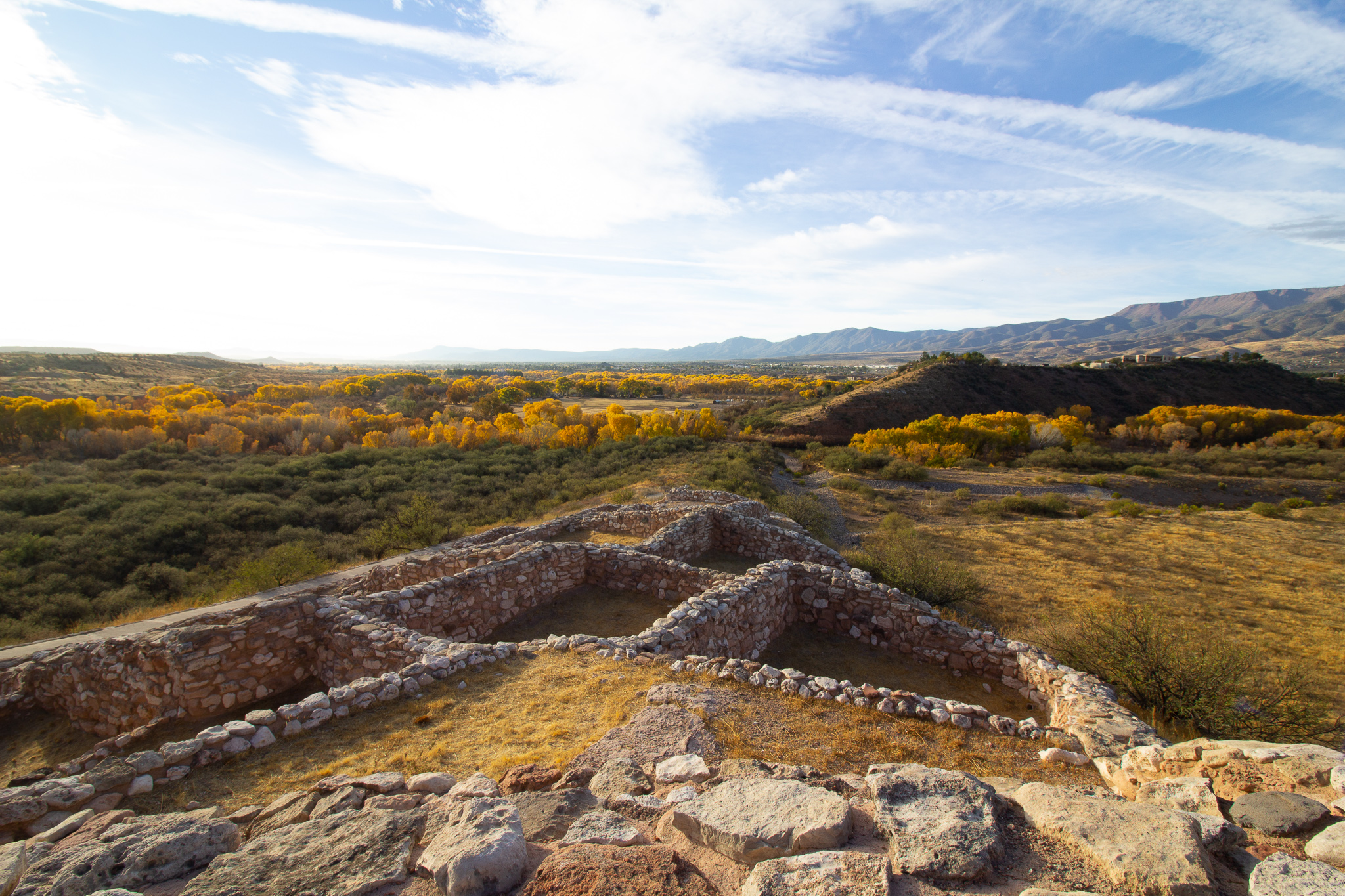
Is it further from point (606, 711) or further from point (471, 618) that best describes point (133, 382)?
point (606, 711)

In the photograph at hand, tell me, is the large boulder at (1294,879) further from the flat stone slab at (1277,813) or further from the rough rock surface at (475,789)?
the rough rock surface at (475,789)

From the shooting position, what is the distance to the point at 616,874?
2.67 metres

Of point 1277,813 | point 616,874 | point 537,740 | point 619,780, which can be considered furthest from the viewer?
point 537,740

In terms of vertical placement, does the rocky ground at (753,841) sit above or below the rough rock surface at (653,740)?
above

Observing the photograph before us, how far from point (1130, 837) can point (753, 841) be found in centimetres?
197

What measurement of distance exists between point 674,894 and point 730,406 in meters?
57.1

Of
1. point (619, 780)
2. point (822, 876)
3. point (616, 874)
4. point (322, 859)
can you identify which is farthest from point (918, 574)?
point (322, 859)

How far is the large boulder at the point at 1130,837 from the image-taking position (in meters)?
2.44

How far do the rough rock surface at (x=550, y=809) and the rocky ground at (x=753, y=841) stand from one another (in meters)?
0.01

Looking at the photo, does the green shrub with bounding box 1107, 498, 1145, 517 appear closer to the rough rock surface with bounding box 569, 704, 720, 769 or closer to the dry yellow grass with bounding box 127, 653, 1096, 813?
the dry yellow grass with bounding box 127, 653, 1096, 813

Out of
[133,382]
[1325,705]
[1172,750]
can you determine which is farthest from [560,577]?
[133,382]

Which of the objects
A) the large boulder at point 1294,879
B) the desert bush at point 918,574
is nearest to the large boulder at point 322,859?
the large boulder at point 1294,879

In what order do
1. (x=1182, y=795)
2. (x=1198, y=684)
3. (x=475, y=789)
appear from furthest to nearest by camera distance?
1. (x=1198, y=684)
2. (x=475, y=789)
3. (x=1182, y=795)

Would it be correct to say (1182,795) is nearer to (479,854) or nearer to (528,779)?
(479,854)
